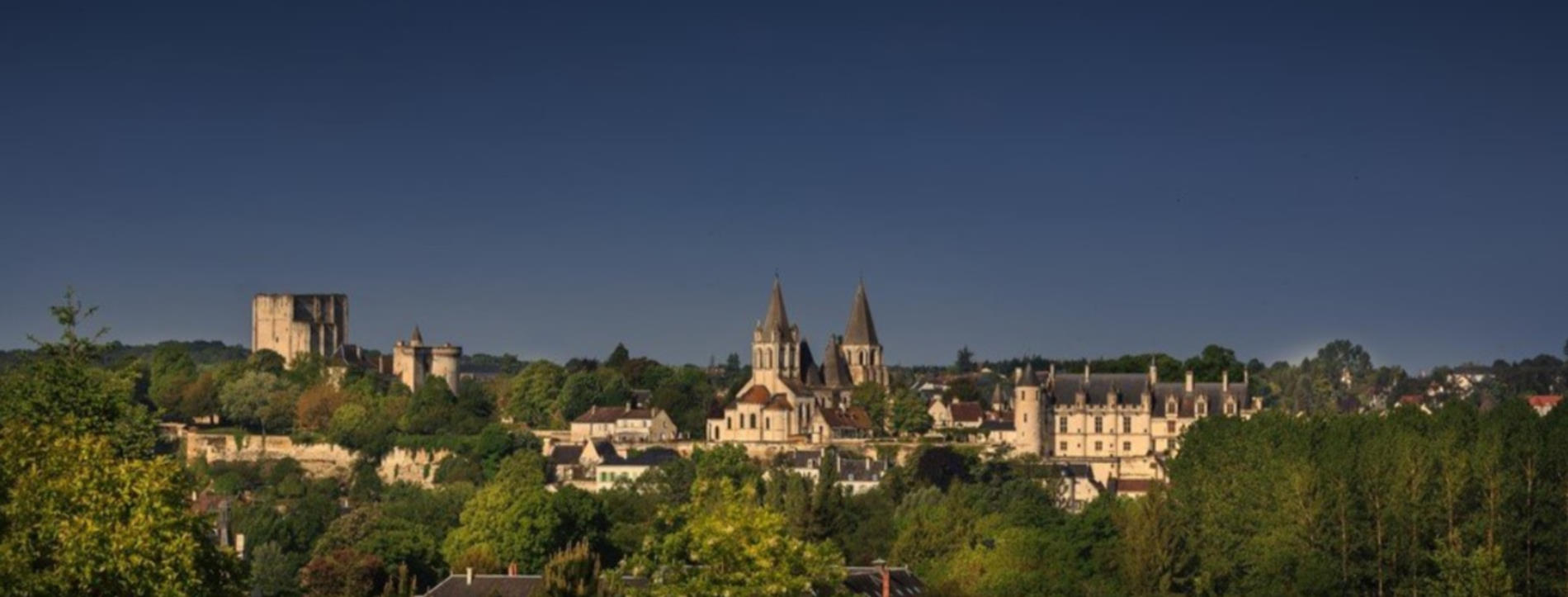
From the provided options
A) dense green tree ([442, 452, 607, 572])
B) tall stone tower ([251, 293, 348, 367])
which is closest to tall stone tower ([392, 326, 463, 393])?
tall stone tower ([251, 293, 348, 367])

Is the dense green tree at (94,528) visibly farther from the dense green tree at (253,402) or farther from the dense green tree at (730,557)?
the dense green tree at (253,402)

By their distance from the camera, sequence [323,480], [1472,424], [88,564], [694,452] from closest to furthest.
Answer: [88,564] < [1472,424] < [694,452] < [323,480]

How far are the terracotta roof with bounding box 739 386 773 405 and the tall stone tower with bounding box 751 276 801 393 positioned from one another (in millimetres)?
770

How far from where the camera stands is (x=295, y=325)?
5802 inches

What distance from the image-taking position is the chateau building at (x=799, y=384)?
360ft

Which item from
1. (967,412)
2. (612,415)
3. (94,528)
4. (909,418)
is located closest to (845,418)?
(909,418)

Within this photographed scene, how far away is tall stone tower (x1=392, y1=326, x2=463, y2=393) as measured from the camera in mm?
136375

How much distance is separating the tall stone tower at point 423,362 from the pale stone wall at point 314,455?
61.1ft

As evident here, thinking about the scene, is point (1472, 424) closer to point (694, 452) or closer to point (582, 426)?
point (694, 452)

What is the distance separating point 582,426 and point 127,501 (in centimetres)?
8604

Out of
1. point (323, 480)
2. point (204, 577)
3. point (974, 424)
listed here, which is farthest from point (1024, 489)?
point (204, 577)

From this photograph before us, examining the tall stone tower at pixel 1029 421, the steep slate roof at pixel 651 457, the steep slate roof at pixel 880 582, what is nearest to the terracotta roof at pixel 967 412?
the tall stone tower at pixel 1029 421

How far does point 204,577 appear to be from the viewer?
32469mm

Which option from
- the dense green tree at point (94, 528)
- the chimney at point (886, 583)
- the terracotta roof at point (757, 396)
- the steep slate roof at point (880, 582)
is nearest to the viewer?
the dense green tree at point (94, 528)
